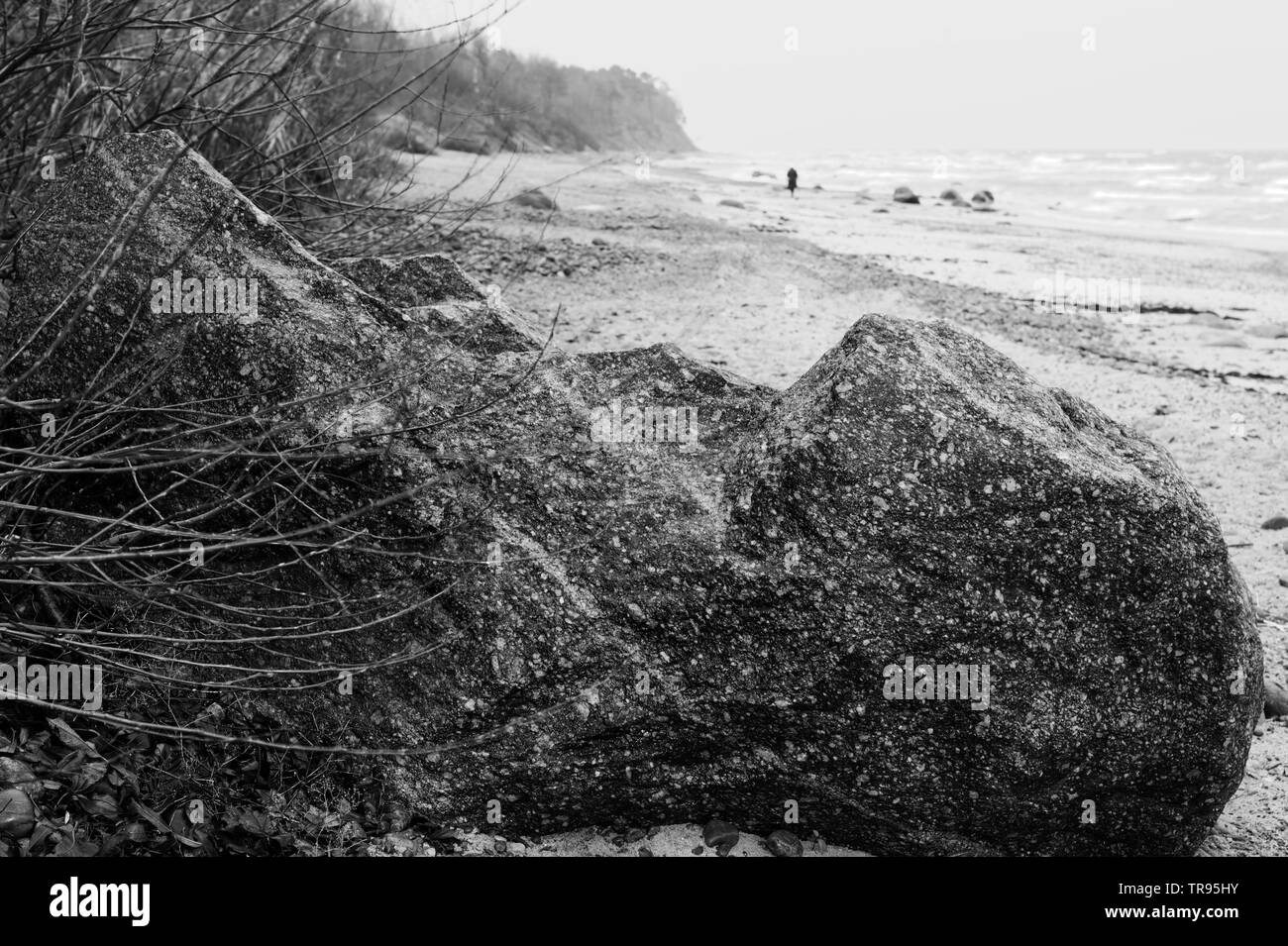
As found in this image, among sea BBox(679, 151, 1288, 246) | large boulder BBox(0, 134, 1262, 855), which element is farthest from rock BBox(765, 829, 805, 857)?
sea BBox(679, 151, 1288, 246)

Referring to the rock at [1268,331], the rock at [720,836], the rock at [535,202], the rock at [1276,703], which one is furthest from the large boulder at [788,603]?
the rock at [535,202]

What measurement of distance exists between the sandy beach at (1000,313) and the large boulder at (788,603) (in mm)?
860

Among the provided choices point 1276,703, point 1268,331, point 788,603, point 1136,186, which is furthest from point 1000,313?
point 1136,186

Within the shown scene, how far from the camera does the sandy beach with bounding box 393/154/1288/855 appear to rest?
6340 mm

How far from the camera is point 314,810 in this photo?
128 inches

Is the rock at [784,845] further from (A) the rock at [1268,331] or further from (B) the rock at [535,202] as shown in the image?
(B) the rock at [535,202]

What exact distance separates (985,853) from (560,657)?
4.87 ft

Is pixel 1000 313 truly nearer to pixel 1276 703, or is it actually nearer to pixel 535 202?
pixel 535 202

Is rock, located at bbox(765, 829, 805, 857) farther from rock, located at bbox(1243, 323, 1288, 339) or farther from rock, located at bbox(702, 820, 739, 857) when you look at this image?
rock, located at bbox(1243, 323, 1288, 339)

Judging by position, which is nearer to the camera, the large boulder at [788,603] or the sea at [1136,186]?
the large boulder at [788,603]

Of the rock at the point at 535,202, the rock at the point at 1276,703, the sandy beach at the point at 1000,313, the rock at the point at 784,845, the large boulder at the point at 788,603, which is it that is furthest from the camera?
the rock at the point at 535,202


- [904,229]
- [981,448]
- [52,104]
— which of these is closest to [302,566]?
[981,448]

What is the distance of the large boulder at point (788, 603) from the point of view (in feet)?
10.3

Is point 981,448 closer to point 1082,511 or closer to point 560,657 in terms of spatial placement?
point 1082,511
